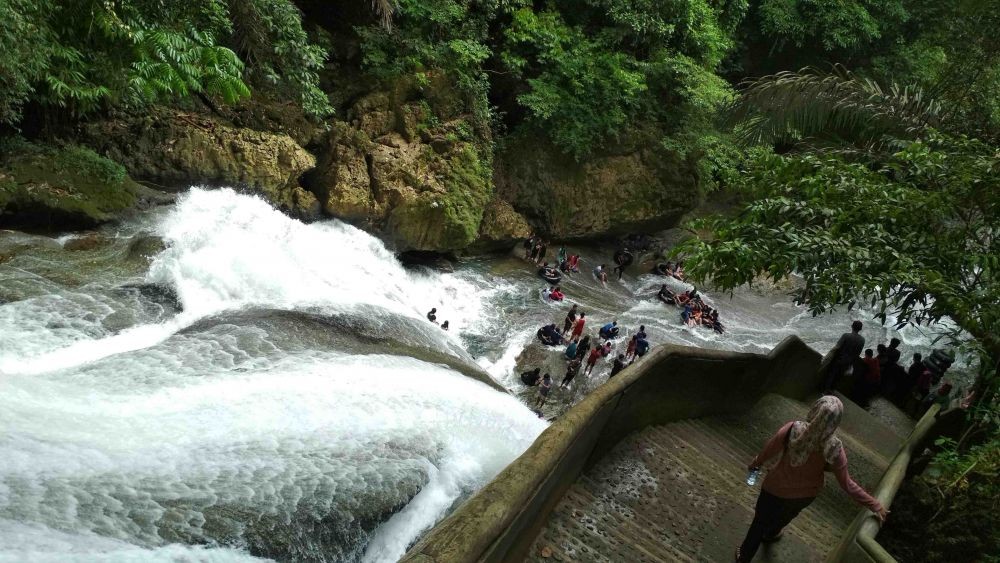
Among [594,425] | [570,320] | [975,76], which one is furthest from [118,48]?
[975,76]

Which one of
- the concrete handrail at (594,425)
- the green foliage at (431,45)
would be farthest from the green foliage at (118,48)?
the concrete handrail at (594,425)

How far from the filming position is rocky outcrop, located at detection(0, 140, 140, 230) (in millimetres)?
9336

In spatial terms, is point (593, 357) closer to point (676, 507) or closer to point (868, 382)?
point (868, 382)

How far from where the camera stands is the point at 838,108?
702cm

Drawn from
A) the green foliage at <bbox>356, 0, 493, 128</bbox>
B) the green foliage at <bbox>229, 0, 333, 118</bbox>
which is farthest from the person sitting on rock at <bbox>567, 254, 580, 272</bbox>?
the green foliage at <bbox>229, 0, 333, 118</bbox>

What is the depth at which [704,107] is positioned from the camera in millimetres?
17016

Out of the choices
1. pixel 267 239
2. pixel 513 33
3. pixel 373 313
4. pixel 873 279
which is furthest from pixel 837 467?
pixel 513 33

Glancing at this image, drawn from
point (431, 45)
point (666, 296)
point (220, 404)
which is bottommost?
point (220, 404)

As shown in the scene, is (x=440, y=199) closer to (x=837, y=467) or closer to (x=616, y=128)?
(x=616, y=128)

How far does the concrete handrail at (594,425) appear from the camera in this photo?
2438mm

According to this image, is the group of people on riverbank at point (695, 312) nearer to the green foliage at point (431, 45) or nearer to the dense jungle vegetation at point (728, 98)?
the dense jungle vegetation at point (728, 98)

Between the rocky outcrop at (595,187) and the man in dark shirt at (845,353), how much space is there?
33.8 feet

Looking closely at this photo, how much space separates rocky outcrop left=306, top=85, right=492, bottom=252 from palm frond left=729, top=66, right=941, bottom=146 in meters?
8.15

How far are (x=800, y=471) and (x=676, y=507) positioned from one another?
2.96 feet
